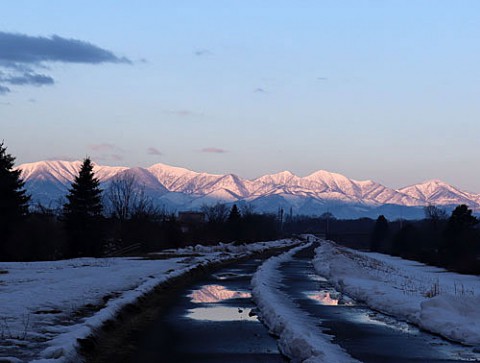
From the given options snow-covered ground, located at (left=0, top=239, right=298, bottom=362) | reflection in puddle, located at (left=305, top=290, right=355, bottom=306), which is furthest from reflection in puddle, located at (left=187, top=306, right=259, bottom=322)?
reflection in puddle, located at (left=305, top=290, right=355, bottom=306)

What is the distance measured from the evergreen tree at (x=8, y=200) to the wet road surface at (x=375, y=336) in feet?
105

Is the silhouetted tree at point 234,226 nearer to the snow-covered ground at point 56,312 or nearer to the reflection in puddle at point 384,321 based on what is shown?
the snow-covered ground at point 56,312

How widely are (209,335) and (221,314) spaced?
3169mm

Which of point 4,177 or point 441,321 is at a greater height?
point 4,177

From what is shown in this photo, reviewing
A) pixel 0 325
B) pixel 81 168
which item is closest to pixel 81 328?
pixel 0 325

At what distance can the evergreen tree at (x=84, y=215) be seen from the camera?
5388 cm

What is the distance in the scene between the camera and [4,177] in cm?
4856

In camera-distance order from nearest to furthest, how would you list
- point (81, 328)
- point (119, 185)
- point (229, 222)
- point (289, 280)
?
point (81, 328) → point (289, 280) → point (229, 222) → point (119, 185)

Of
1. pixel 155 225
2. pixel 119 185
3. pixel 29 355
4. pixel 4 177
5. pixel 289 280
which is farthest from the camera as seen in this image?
pixel 119 185

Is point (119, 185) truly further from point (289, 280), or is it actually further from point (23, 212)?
point (289, 280)

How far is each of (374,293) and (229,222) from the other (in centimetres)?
7571

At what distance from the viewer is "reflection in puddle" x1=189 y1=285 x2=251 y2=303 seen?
19.0m

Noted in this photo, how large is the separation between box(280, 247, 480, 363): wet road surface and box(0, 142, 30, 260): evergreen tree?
105 ft

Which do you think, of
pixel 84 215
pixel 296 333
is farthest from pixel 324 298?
pixel 84 215
